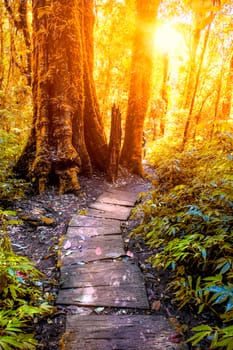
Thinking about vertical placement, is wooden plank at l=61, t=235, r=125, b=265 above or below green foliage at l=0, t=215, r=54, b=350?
below

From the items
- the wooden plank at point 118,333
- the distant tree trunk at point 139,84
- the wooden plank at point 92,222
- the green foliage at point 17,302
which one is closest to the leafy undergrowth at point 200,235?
the wooden plank at point 118,333

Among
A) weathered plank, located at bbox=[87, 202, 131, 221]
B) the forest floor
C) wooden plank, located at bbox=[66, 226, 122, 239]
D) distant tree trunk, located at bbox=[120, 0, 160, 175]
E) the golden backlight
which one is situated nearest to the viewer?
the forest floor

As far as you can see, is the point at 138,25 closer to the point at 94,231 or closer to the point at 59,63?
the point at 59,63

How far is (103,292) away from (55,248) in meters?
1.05

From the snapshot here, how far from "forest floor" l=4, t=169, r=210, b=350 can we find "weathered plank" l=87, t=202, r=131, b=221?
7.4 inches

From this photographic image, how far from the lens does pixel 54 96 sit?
189 inches

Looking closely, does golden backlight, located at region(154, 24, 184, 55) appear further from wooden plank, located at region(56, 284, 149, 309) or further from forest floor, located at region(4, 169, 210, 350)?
wooden plank, located at region(56, 284, 149, 309)

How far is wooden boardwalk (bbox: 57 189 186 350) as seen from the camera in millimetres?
1740

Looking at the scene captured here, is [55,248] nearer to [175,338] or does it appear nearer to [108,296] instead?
[108,296]

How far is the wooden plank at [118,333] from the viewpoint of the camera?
66.7 inches

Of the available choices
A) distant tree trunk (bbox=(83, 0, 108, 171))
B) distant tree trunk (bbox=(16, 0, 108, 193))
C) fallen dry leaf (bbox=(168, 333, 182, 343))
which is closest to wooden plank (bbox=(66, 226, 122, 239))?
distant tree trunk (bbox=(16, 0, 108, 193))

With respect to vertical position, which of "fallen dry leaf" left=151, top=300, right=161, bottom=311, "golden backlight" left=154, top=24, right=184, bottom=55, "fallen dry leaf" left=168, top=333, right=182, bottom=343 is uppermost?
"golden backlight" left=154, top=24, right=184, bottom=55

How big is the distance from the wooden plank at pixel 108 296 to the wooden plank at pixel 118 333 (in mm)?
144

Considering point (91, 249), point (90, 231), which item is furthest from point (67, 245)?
point (90, 231)
